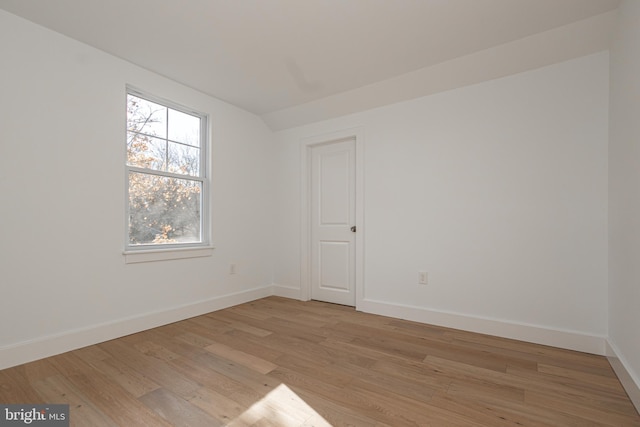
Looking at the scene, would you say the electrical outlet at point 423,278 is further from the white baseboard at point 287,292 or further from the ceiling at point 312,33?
the ceiling at point 312,33

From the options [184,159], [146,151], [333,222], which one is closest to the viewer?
[146,151]

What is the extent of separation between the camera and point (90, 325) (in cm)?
250

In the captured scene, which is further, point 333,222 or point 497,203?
point 333,222

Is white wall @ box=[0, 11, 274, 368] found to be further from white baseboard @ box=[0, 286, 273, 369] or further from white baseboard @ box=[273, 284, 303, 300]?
white baseboard @ box=[273, 284, 303, 300]

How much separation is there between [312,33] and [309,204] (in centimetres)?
214

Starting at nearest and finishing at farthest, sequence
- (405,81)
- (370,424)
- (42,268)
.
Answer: (370,424) → (42,268) → (405,81)

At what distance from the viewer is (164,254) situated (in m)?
3.04

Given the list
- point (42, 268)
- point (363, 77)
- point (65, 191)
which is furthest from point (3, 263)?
point (363, 77)

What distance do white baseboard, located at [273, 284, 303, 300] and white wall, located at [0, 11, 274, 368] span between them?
124 centimetres

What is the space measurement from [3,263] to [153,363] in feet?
4.04

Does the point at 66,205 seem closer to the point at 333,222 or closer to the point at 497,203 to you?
the point at 333,222

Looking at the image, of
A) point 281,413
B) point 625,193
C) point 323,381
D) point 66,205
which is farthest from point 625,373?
point 66,205

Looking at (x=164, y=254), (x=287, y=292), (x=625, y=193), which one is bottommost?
(x=287, y=292)

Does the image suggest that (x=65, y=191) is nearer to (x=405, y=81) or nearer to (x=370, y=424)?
(x=370, y=424)
